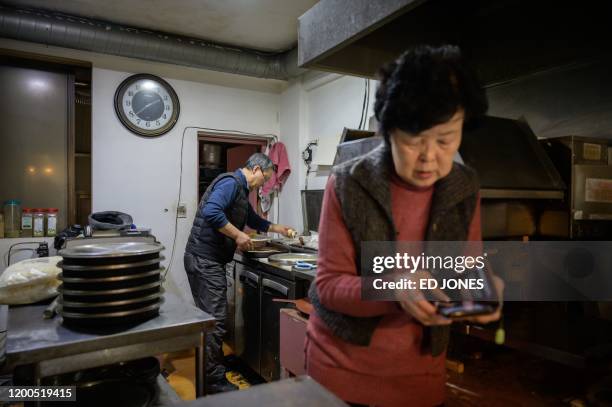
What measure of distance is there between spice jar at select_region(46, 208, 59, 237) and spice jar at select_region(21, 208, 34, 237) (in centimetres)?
13

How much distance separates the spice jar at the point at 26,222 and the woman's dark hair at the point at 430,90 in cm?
370

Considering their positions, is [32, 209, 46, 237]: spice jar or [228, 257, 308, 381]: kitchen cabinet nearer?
[228, 257, 308, 381]: kitchen cabinet

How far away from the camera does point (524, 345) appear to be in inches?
52.5

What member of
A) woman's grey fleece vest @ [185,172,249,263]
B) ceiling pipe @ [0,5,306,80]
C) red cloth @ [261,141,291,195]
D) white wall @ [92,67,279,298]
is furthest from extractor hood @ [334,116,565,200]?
white wall @ [92,67,279,298]

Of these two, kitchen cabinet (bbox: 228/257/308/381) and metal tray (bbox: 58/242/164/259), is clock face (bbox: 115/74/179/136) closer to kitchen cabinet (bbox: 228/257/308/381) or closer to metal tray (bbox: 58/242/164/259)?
kitchen cabinet (bbox: 228/257/308/381)

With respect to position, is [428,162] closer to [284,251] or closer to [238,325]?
[284,251]

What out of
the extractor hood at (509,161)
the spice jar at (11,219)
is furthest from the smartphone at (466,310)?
the spice jar at (11,219)

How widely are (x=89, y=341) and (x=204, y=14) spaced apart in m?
3.00

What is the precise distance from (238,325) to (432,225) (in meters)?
2.69

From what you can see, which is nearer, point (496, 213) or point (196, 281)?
point (496, 213)

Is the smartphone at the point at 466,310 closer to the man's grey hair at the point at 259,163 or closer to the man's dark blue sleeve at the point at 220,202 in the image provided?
the man's dark blue sleeve at the point at 220,202

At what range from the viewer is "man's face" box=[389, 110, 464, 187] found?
0.92 meters

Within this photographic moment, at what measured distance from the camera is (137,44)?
3521 millimetres

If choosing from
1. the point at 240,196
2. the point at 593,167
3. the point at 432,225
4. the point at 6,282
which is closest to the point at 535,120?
the point at 593,167
